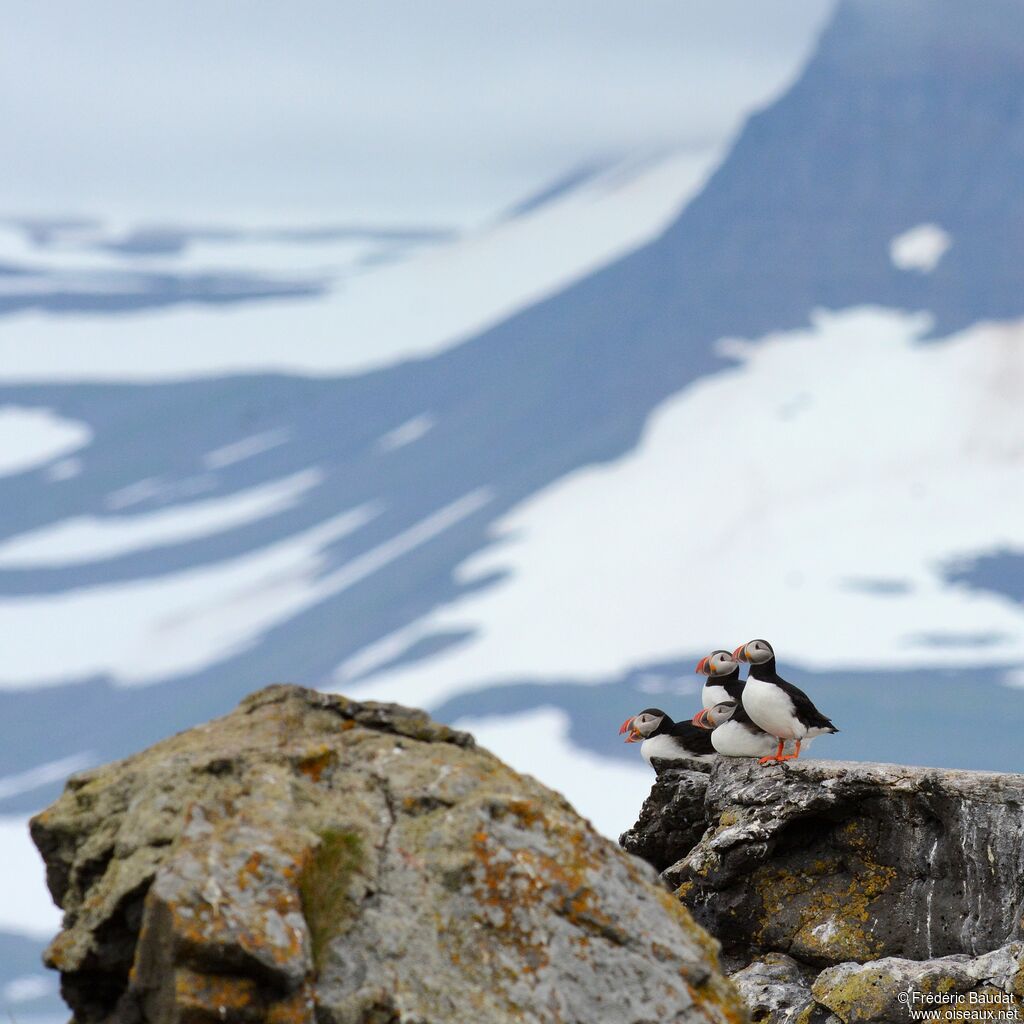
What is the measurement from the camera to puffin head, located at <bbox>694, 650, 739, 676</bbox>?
13.9 m

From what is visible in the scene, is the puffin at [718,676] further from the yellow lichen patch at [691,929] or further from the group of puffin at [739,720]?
the yellow lichen patch at [691,929]

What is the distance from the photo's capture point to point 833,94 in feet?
322

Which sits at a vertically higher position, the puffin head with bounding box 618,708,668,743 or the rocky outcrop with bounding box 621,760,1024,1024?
the puffin head with bounding box 618,708,668,743

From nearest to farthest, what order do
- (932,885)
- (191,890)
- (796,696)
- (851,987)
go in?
(191,890), (851,987), (932,885), (796,696)

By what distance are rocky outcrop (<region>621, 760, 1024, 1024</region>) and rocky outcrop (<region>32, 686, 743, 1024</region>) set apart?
10.8 ft

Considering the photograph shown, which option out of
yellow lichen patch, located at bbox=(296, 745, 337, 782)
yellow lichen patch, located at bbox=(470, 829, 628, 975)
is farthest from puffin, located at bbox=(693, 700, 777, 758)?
yellow lichen patch, located at bbox=(296, 745, 337, 782)

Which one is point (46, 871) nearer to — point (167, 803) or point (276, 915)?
point (167, 803)

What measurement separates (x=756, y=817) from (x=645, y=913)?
13.5 ft

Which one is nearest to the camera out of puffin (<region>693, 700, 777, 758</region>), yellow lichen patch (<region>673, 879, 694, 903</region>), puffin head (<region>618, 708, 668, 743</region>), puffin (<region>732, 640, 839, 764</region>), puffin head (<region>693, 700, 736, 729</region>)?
yellow lichen patch (<region>673, 879, 694, 903</region>)

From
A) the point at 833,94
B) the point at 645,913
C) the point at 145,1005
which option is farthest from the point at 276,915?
the point at 833,94

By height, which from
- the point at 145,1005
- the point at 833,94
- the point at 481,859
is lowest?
the point at 145,1005

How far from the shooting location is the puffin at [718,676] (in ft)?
44.6

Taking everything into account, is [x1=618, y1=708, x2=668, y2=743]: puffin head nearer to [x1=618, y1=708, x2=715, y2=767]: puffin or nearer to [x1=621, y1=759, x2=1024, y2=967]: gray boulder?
[x1=618, y1=708, x2=715, y2=767]: puffin

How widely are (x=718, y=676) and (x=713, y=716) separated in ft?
3.68
